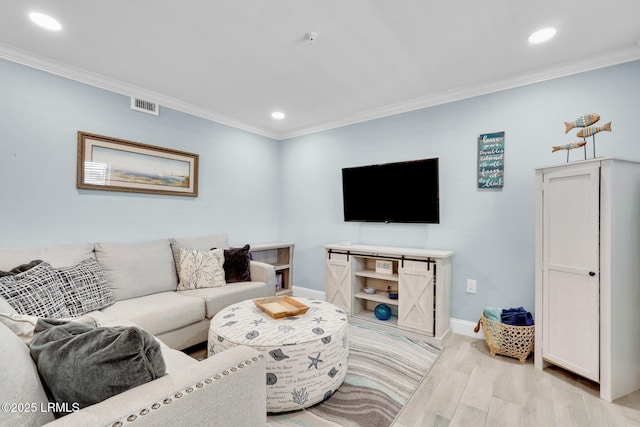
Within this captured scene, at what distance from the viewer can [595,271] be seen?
2.00 meters

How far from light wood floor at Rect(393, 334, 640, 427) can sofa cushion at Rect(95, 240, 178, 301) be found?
2301mm

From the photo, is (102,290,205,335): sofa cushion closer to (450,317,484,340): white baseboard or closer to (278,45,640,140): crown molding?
(450,317,484,340): white baseboard

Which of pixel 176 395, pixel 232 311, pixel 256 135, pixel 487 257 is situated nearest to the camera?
pixel 176 395

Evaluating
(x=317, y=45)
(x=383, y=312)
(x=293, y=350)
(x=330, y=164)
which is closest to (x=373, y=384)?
(x=293, y=350)

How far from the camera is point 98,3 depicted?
1.79 metres

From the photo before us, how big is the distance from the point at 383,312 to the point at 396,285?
0.37 meters

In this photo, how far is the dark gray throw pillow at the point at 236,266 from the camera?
124 inches

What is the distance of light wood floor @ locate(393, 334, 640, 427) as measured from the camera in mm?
1729

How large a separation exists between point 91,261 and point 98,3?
185 cm

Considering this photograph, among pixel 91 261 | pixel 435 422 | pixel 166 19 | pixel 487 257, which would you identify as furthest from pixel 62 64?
pixel 487 257

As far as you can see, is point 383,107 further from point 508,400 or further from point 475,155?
point 508,400

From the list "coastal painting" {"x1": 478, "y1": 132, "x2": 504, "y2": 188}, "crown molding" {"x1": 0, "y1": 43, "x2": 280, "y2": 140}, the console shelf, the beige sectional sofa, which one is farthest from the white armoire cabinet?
"crown molding" {"x1": 0, "y1": 43, "x2": 280, "y2": 140}

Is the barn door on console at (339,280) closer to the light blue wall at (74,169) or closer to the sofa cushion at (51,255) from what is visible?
the light blue wall at (74,169)

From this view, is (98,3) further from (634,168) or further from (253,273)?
(634,168)
